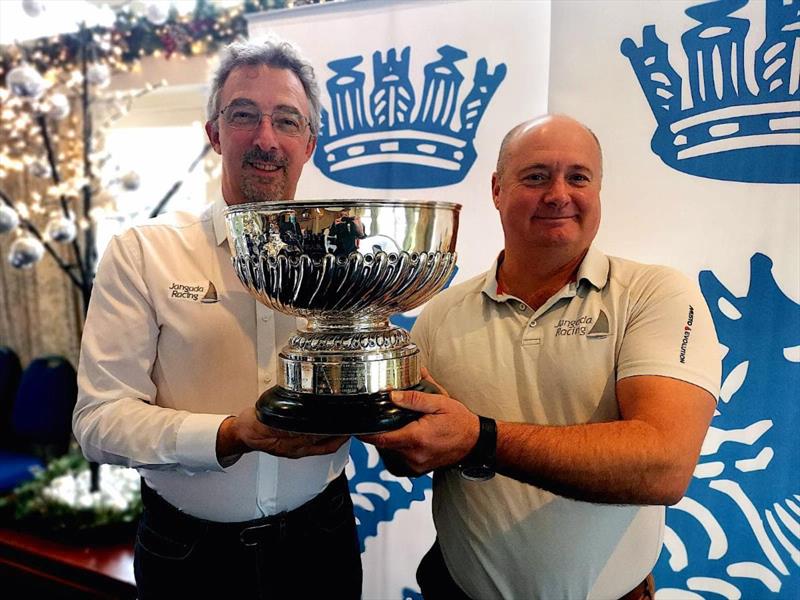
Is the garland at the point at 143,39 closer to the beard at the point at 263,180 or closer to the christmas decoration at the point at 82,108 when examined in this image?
the christmas decoration at the point at 82,108

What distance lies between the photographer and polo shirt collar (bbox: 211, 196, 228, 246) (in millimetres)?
1234

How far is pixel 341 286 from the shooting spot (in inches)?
31.8

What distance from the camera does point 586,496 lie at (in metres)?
0.91

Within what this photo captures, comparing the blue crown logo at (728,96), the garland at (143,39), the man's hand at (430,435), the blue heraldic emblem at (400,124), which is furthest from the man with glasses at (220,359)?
the garland at (143,39)

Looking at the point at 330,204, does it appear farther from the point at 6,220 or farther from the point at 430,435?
the point at 6,220

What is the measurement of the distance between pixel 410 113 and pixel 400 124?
4 centimetres

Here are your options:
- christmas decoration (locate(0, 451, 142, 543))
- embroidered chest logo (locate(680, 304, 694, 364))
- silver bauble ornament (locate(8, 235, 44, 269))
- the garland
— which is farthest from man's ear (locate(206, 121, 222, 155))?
christmas decoration (locate(0, 451, 142, 543))

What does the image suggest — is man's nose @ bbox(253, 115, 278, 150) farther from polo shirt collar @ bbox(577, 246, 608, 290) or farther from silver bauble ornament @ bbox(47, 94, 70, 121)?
silver bauble ornament @ bbox(47, 94, 70, 121)

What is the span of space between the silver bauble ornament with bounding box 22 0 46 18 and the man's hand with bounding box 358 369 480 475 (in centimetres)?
194

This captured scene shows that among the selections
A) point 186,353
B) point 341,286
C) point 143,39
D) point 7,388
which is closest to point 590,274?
point 341,286

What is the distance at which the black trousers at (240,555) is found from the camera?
1172mm

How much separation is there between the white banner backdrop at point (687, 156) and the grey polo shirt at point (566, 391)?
48 centimetres

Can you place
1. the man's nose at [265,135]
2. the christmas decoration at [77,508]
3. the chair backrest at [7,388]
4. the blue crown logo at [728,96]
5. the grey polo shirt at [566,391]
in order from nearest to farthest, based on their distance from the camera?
1. the grey polo shirt at [566,391]
2. the man's nose at [265,135]
3. the blue crown logo at [728,96]
4. the christmas decoration at [77,508]
5. the chair backrest at [7,388]

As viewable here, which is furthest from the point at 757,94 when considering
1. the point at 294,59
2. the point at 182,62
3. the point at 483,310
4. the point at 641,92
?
the point at 182,62
